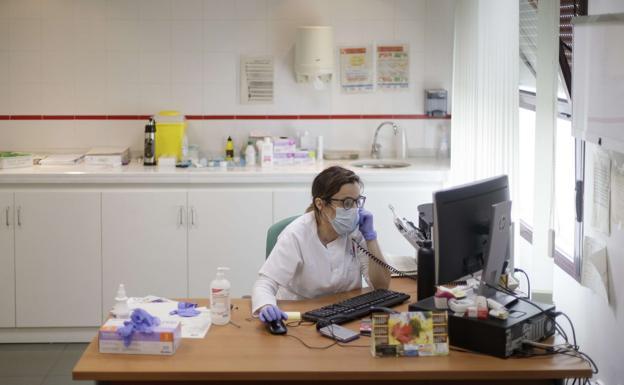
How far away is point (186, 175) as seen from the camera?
5562 millimetres

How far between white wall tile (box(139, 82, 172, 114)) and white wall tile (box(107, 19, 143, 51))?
0.28 metres

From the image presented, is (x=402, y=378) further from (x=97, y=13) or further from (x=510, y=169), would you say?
(x=97, y=13)

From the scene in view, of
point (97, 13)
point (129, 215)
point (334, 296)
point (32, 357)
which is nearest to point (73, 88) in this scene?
point (97, 13)

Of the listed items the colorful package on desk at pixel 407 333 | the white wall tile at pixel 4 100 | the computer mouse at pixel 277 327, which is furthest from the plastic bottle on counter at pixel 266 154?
the colorful package on desk at pixel 407 333

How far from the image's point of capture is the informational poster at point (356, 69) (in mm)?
6148

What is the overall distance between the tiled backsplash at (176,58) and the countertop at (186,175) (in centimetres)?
53

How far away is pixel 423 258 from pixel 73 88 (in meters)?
3.32

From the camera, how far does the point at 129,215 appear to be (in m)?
5.59

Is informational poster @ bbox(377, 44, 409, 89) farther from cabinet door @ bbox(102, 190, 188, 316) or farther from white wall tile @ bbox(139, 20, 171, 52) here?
cabinet door @ bbox(102, 190, 188, 316)

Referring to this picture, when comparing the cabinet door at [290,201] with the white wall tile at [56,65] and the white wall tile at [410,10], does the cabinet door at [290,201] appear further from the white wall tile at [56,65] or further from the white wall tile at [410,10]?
the white wall tile at [56,65]

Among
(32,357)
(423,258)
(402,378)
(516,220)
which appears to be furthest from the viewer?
(32,357)

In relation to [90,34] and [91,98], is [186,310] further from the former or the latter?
[90,34]

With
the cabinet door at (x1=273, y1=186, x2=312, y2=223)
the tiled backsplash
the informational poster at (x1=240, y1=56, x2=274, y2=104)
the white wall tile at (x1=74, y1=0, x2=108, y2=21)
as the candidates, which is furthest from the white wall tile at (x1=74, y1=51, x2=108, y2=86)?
the cabinet door at (x1=273, y1=186, x2=312, y2=223)

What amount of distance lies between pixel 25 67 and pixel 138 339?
11.3ft
